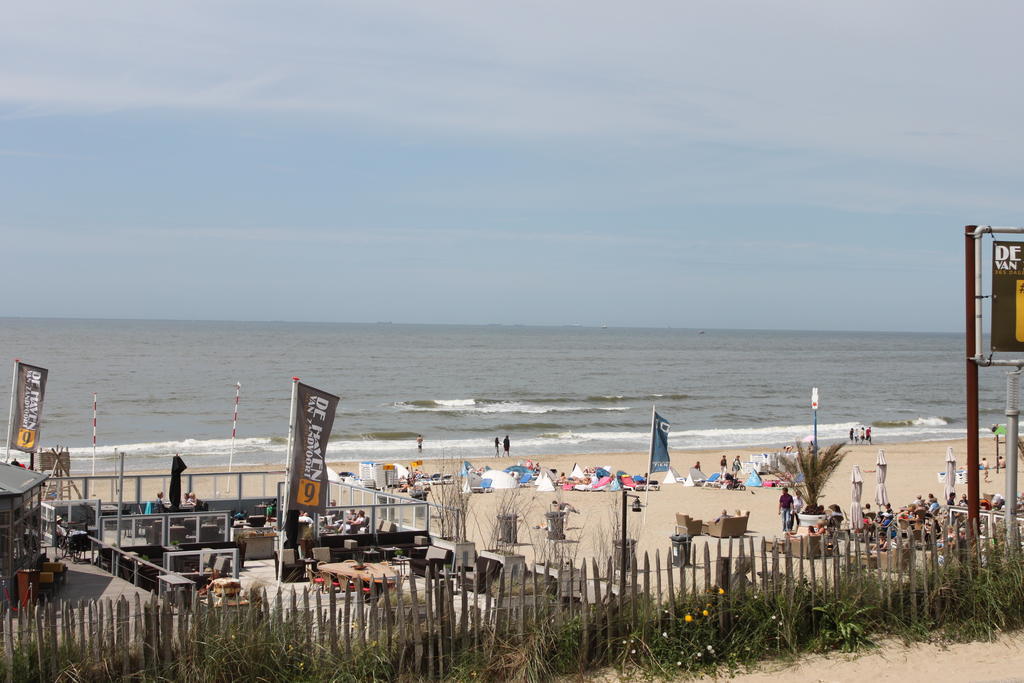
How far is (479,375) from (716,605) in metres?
98.5

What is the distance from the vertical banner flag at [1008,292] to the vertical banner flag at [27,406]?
15.4 m

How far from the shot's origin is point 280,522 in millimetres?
14320

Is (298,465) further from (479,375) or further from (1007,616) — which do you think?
(479,375)

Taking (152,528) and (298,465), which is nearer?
(298,465)

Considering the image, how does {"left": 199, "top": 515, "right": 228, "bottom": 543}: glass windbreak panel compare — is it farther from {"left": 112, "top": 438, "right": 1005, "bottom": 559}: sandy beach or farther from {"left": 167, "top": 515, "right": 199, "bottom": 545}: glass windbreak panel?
{"left": 112, "top": 438, "right": 1005, "bottom": 559}: sandy beach

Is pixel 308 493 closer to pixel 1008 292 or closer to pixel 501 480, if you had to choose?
pixel 1008 292

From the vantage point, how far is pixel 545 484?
1231 inches

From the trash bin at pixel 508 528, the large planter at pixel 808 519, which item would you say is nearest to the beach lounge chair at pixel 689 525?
the large planter at pixel 808 519

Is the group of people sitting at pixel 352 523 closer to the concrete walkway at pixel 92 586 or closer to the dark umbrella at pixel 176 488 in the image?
the dark umbrella at pixel 176 488

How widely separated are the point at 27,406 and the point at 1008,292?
1595 centimetres

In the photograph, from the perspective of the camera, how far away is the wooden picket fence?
8570 millimetres

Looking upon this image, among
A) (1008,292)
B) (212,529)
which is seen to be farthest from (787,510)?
(212,529)

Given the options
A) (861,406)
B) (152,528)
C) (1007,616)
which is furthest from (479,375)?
(1007,616)

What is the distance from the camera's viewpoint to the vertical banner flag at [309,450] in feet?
43.4
